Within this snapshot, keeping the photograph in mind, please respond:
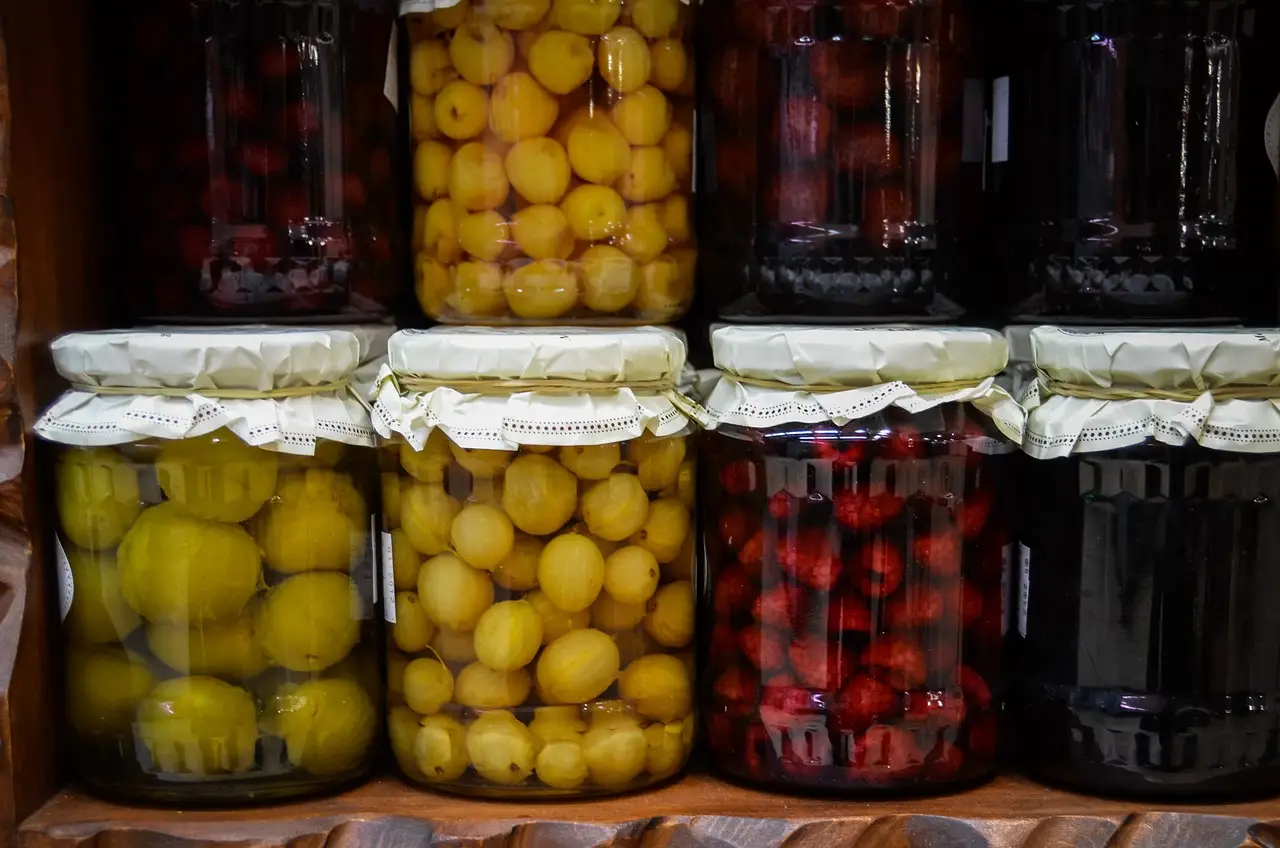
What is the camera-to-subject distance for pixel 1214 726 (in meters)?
0.75

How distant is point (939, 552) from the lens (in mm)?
772

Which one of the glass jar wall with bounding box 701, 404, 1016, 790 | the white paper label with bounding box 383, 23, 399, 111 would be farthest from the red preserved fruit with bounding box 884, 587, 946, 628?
the white paper label with bounding box 383, 23, 399, 111

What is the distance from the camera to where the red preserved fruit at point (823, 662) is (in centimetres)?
77

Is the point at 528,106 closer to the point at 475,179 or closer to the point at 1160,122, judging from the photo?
the point at 475,179

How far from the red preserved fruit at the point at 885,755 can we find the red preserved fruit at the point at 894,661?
0.03 meters

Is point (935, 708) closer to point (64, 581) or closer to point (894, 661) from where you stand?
point (894, 661)

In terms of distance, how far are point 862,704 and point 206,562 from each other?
423mm

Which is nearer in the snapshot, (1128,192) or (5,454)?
(5,454)

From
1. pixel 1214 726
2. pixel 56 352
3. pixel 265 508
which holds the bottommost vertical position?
pixel 1214 726

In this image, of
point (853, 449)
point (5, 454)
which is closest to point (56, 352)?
point (5, 454)

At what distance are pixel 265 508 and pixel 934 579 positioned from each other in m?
0.43

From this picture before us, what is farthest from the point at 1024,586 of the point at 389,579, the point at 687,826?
the point at 389,579

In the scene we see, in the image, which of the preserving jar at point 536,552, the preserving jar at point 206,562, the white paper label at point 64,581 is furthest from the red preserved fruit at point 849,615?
the white paper label at point 64,581

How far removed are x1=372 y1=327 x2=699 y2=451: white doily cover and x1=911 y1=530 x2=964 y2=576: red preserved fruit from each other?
181 millimetres
